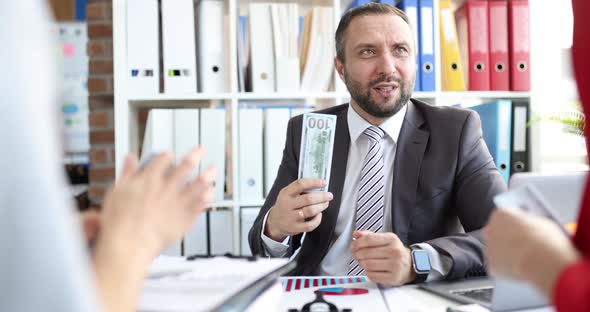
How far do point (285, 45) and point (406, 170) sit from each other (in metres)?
0.93

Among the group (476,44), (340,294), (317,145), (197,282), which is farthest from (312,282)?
(476,44)

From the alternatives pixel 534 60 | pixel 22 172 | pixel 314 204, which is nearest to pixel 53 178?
pixel 22 172

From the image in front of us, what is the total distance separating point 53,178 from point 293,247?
1.31m

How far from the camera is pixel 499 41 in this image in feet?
6.97

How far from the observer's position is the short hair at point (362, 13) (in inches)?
66.6

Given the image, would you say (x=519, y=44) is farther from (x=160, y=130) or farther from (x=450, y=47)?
(x=160, y=130)

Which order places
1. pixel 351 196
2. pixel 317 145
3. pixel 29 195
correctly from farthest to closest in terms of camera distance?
pixel 351 196 → pixel 317 145 → pixel 29 195

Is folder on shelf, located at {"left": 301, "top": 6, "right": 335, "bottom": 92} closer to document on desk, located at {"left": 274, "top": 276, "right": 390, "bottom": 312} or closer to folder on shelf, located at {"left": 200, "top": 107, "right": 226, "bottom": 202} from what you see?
folder on shelf, located at {"left": 200, "top": 107, "right": 226, "bottom": 202}

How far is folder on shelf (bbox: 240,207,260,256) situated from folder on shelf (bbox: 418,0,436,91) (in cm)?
92

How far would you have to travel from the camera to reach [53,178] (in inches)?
12.1

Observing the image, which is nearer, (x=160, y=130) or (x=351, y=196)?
(x=351, y=196)

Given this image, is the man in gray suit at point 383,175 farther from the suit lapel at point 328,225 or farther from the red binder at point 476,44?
the red binder at point 476,44

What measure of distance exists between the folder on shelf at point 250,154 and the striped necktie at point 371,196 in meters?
0.70

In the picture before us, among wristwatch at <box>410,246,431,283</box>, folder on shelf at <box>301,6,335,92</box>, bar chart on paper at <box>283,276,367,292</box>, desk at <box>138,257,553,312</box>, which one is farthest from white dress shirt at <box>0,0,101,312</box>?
folder on shelf at <box>301,6,335,92</box>
